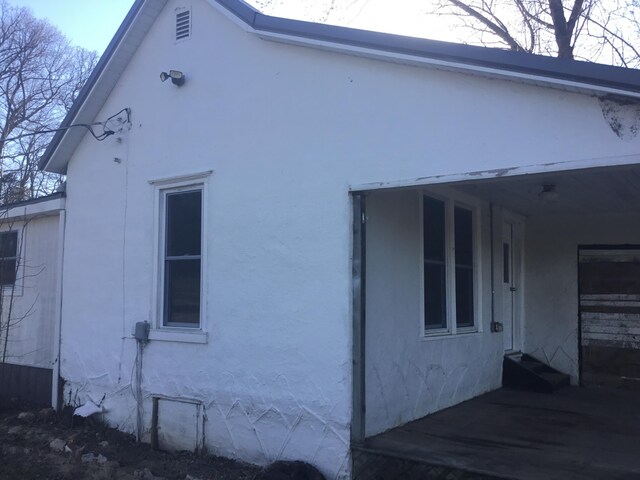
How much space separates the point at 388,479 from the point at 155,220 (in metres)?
4.12

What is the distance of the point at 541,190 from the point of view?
8.44 m

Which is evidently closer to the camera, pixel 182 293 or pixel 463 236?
pixel 182 293

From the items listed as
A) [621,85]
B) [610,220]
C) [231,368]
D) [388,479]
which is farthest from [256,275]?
[610,220]

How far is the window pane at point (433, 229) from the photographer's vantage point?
7.83 metres

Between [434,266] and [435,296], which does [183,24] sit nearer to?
[434,266]

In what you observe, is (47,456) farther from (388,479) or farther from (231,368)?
(388,479)

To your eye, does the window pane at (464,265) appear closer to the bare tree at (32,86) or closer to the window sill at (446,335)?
the window sill at (446,335)

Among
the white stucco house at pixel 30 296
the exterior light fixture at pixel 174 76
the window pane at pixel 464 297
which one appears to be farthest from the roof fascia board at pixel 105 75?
the window pane at pixel 464 297

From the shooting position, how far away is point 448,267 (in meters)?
8.25

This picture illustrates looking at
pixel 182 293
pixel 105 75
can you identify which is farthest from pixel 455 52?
pixel 105 75

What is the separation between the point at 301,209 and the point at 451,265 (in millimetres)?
2663

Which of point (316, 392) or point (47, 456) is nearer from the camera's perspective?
point (316, 392)

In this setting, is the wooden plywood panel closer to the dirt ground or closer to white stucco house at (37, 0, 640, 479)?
white stucco house at (37, 0, 640, 479)

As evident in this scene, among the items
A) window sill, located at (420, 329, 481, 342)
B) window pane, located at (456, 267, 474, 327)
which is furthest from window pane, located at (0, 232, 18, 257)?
window pane, located at (456, 267, 474, 327)
